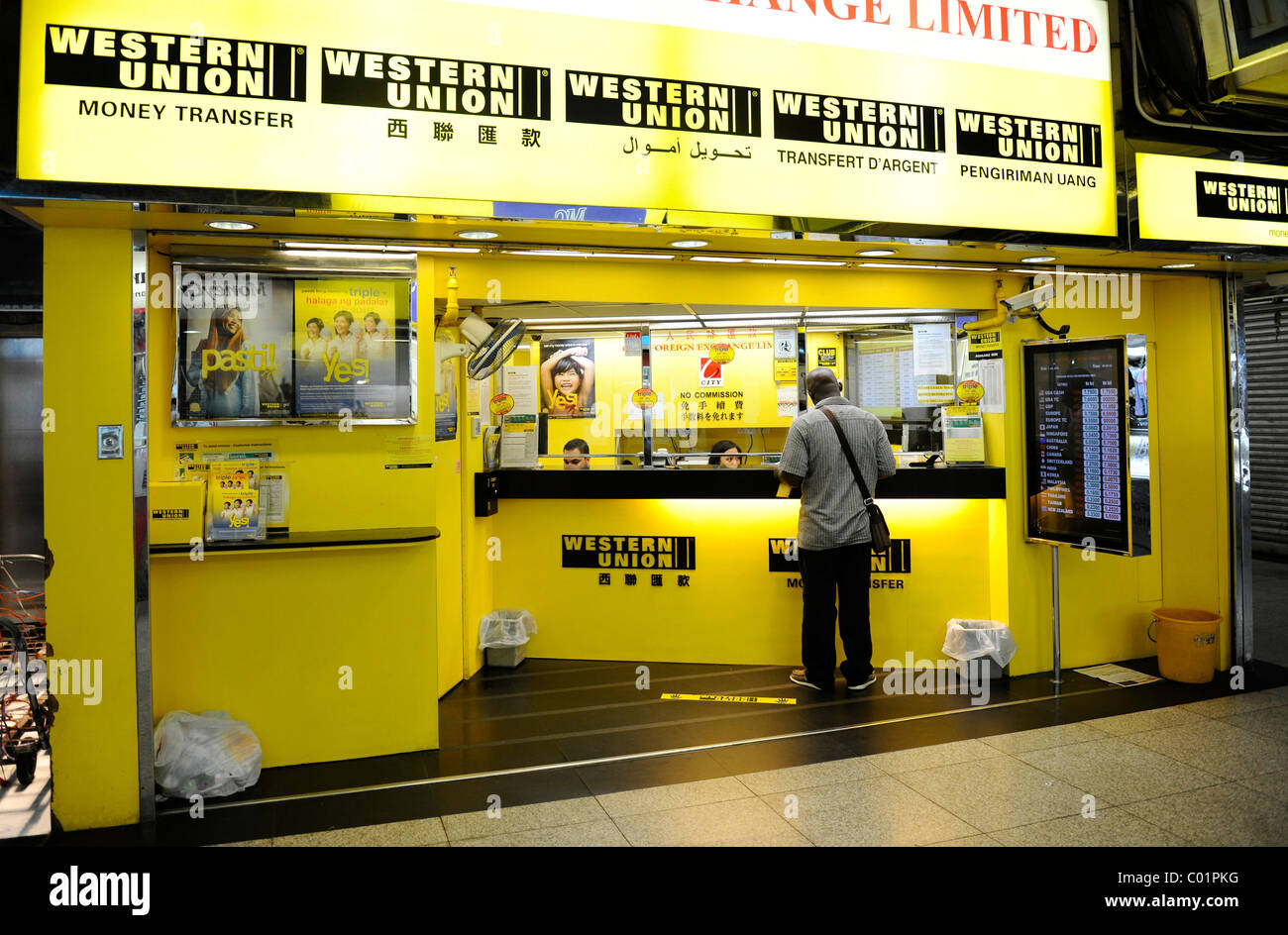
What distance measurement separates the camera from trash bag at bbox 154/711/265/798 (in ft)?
11.6

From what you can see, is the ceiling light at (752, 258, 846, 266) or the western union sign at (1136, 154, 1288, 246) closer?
the western union sign at (1136, 154, 1288, 246)

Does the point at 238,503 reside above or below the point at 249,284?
below

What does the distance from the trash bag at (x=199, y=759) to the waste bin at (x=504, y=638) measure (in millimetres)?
1910

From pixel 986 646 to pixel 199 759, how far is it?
165 inches

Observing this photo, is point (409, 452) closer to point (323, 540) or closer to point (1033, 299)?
point (323, 540)

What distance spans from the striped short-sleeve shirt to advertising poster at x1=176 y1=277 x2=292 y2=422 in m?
2.77

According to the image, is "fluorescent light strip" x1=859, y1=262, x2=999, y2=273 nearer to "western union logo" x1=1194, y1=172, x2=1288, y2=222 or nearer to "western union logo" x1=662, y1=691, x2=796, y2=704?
"western union logo" x1=1194, y1=172, x2=1288, y2=222

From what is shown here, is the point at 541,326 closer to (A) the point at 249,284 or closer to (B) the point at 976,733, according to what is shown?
(A) the point at 249,284

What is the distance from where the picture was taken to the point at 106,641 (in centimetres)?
341

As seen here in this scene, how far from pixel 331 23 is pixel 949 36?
2720 mm

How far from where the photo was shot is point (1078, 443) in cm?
A: 484

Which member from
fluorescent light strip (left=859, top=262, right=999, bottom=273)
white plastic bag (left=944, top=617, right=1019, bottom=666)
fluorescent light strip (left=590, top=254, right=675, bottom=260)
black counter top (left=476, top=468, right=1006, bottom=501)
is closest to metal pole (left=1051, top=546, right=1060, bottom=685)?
white plastic bag (left=944, top=617, right=1019, bottom=666)

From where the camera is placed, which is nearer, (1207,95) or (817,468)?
(1207,95)

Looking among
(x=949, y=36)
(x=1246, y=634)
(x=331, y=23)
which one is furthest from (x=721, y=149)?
(x=1246, y=634)
